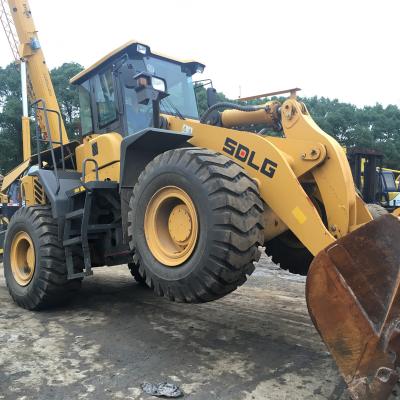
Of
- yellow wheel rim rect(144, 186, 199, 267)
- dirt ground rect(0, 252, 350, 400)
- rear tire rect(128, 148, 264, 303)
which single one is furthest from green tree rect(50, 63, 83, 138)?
rear tire rect(128, 148, 264, 303)

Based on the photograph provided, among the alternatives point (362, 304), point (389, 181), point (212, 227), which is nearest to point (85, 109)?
point (212, 227)

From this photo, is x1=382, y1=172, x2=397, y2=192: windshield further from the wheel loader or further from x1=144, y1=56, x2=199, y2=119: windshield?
the wheel loader

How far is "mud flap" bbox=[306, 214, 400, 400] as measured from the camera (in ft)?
7.61

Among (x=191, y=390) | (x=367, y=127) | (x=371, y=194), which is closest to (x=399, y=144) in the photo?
(x=367, y=127)

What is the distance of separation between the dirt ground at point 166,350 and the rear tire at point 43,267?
0.59 ft

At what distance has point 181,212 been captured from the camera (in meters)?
3.42

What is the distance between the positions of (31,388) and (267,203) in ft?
6.97


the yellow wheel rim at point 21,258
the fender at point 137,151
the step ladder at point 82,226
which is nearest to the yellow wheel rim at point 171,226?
the fender at point 137,151

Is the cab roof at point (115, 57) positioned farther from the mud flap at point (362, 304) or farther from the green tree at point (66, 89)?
the green tree at point (66, 89)

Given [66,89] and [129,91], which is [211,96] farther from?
[66,89]

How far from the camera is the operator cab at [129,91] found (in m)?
4.90

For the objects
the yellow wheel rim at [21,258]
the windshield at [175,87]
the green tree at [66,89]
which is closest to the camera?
the windshield at [175,87]

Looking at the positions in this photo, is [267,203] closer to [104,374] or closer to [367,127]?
[104,374]

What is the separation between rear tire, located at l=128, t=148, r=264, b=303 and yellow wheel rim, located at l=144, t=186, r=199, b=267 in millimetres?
43
